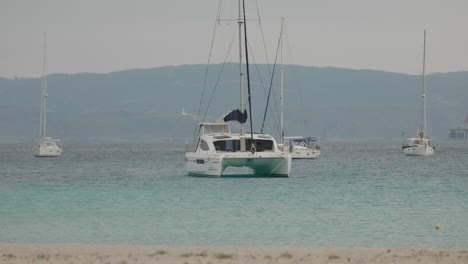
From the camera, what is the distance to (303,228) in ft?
93.0

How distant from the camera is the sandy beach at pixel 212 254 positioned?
19516mm

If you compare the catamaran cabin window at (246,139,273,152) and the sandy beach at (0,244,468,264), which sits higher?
the catamaran cabin window at (246,139,273,152)

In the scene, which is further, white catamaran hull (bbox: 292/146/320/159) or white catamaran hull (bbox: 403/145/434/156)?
white catamaran hull (bbox: 403/145/434/156)

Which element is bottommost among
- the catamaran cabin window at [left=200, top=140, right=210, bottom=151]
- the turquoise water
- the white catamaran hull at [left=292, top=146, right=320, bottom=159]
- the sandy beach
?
the turquoise water

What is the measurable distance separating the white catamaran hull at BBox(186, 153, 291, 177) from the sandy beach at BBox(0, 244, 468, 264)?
29.4 meters

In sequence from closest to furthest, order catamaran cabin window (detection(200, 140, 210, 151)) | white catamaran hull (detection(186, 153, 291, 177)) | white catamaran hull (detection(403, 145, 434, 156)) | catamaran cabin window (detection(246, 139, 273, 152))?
1. white catamaran hull (detection(186, 153, 291, 177))
2. catamaran cabin window (detection(246, 139, 273, 152))
3. catamaran cabin window (detection(200, 140, 210, 151))
4. white catamaran hull (detection(403, 145, 434, 156))

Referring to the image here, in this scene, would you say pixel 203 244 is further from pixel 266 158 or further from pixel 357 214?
pixel 266 158

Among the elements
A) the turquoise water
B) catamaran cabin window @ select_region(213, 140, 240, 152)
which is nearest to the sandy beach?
the turquoise water

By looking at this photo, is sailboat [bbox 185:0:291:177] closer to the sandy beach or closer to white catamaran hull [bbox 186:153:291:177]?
white catamaran hull [bbox 186:153:291:177]

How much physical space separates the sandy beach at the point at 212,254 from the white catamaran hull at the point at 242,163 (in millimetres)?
29388

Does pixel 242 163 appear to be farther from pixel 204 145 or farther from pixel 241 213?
pixel 241 213

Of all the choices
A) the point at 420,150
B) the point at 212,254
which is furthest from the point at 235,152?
the point at 420,150

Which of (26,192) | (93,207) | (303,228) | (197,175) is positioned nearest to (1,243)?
(303,228)

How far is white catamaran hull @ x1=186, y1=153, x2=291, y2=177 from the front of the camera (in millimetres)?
52156
